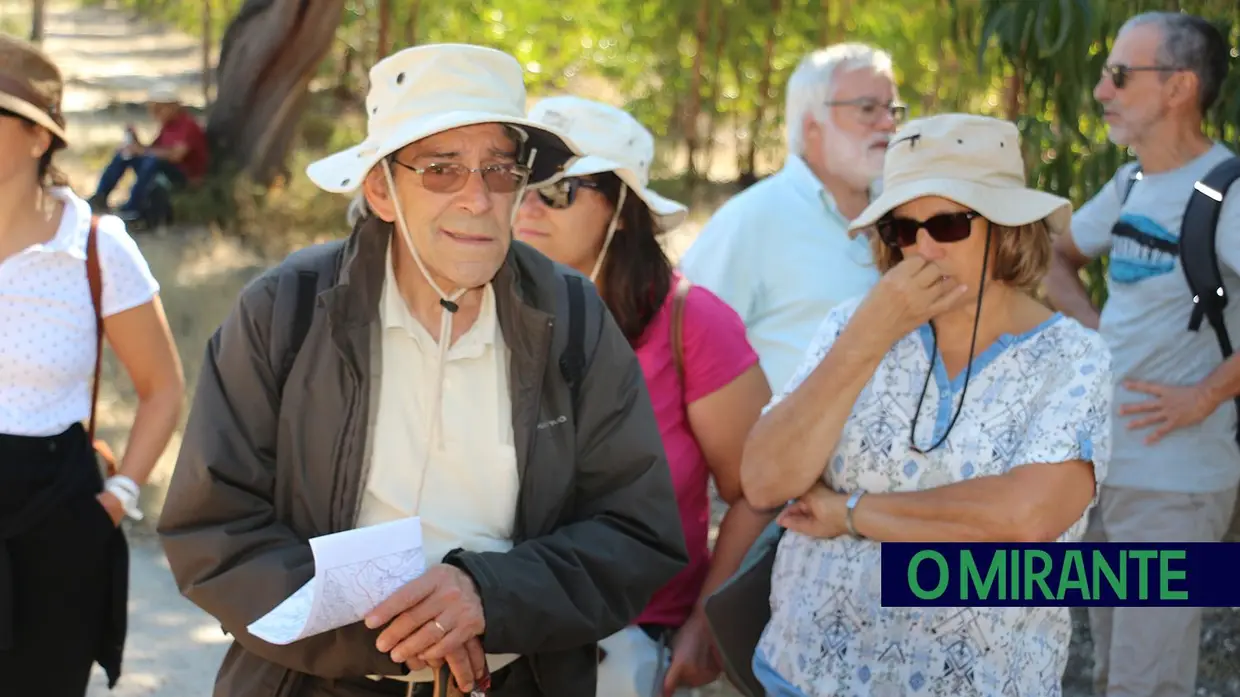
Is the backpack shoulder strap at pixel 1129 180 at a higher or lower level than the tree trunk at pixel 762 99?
higher

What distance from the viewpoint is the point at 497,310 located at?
2.51m

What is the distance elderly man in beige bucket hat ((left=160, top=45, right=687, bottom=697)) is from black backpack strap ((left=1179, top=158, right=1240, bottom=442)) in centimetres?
211

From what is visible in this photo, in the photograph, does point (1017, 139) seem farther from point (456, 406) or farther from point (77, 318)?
point (77, 318)

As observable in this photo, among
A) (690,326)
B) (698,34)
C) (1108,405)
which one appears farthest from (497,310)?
(698,34)

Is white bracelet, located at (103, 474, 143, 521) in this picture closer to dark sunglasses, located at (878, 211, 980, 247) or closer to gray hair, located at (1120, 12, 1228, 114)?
dark sunglasses, located at (878, 211, 980, 247)

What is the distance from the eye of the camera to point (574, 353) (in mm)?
2475

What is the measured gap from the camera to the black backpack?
402 cm

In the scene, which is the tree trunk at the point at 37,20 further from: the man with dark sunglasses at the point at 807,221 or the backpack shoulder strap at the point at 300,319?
the backpack shoulder strap at the point at 300,319

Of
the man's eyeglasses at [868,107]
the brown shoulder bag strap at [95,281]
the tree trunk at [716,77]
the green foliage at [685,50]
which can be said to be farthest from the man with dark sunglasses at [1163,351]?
the tree trunk at [716,77]

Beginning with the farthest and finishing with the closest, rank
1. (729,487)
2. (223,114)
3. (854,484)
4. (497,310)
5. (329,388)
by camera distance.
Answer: (223,114)
(729,487)
(854,484)
(497,310)
(329,388)

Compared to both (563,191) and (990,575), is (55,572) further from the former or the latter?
(990,575)

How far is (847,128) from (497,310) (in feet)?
7.28

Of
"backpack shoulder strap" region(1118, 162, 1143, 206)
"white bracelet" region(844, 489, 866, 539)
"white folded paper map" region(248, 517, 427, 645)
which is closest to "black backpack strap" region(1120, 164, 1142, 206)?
"backpack shoulder strap" region(1118, 162, 1143, 206)

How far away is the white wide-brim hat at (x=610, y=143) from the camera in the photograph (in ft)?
10.6
